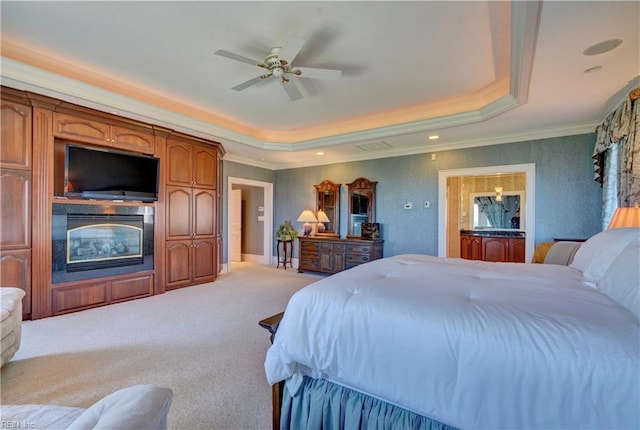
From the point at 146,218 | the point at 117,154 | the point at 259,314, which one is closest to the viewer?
the point at 259,314

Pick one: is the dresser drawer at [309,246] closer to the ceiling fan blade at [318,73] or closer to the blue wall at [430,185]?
the blue wall at [430,185]

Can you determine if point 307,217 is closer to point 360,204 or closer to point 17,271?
point 360,204

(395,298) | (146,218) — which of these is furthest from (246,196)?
(395,298)

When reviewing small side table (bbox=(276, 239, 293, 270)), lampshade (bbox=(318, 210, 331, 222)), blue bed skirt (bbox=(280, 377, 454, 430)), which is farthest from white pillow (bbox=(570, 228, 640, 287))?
small side table (bbox=(276, 239, 293, 270))

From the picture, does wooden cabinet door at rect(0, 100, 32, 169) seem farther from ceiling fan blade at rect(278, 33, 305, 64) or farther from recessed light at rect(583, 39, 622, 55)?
recessed light at rect(583, 39, 622, 55)

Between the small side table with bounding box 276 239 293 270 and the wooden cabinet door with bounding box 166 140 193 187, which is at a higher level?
the wooden cabinet door with bounding box 166 140 193 187

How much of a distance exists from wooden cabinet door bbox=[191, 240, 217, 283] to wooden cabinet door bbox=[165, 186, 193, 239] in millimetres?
289

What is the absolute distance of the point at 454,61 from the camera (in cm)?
296

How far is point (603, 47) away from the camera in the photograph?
227 centimetres

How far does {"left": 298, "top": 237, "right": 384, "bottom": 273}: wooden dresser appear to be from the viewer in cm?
555

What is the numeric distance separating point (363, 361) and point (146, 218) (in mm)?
4056

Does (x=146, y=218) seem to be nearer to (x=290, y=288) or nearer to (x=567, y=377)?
(x=290, y=288)

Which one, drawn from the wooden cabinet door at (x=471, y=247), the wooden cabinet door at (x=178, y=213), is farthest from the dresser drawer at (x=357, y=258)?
the wooden cabinet door at (x=178, y=213)

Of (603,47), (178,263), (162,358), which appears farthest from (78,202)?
(603,47)
